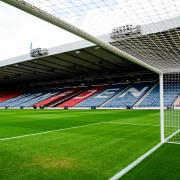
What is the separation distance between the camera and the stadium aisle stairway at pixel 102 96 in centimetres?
3492

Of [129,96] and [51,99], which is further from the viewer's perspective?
[51,99]

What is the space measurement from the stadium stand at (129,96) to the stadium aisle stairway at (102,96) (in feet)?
3.42

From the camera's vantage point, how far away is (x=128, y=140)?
291 inches

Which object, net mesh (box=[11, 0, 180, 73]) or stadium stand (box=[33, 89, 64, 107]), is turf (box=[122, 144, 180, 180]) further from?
stadium stand (box=[33, 89, 64, 107])

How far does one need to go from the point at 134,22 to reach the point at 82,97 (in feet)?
109

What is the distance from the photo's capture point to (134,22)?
6.29m

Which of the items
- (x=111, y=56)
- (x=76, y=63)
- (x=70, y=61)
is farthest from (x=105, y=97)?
(x=111, y=56)

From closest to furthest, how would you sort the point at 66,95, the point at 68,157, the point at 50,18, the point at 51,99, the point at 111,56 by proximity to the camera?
the point at 50,18 → the point at 68,157 → the point at 111,56 → the point at 51,99 → the point at 66,95

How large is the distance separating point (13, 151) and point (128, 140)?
3.11 m

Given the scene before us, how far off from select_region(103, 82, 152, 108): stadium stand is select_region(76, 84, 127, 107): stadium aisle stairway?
3.42 feet

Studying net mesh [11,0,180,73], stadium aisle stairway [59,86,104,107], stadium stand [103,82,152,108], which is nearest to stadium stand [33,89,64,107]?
stadium aisle stairway [59,86,104,107]

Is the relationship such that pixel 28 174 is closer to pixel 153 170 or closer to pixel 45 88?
pixel 153 170

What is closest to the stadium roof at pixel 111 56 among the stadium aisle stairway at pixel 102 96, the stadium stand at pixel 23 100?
the stadium aisle stairway at pixel 102 96

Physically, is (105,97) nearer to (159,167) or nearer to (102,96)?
(102,96)
